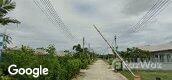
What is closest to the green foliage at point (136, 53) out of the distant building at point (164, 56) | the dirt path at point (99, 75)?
the distant building at point (164, 56)

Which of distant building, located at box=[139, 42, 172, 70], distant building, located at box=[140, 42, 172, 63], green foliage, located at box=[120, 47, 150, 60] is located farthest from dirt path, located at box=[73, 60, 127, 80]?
distant building, located at box=[140, 42, 172, 63]

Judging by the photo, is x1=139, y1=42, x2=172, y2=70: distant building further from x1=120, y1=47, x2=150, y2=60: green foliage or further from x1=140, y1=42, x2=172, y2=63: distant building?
x1=120, y1=47, x2=150, y2=60: green foliage

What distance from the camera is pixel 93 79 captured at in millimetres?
27359

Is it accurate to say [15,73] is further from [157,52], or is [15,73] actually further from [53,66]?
[157,52]

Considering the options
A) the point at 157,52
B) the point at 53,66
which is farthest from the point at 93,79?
the point at 157,52

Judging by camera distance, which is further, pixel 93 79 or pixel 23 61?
pixel 93 79

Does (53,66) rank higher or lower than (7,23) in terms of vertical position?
lower

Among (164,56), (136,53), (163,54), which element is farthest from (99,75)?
(163,54)

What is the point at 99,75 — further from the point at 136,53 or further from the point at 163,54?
the point at 163,54

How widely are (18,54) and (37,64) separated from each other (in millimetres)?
2098

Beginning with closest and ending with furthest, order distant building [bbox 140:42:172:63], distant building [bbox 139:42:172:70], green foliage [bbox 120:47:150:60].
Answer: distant building [bbox 139:42:172:70] → distant building [bbox 140:42:172:63] → green foliage [bbox 120:47:150:60]

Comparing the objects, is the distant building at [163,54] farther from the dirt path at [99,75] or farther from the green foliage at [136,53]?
the dirt path at [99,75]

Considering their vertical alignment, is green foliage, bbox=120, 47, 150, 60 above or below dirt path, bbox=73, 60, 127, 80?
above

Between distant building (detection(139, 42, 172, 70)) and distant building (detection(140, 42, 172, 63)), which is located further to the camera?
distant building (detection(140, 42, 172, 63))
